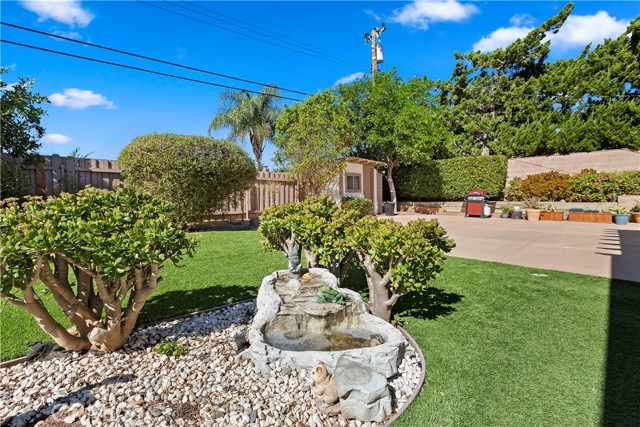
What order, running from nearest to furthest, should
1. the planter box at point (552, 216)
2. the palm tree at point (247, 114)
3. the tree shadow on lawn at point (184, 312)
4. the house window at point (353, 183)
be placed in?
the tree shadow on lawn at point (184, 312) < the planter box at point (552, 216) < the house window at point (353, 183) < the palm tree at point (247, 114)

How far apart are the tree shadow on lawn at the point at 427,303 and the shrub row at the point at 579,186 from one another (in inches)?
537

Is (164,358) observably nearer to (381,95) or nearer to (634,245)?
(634,245)

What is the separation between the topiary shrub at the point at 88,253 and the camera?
189cm

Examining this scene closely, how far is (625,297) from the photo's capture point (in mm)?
3889

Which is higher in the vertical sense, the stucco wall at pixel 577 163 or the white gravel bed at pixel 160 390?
the stucco wall at pixel 577 163

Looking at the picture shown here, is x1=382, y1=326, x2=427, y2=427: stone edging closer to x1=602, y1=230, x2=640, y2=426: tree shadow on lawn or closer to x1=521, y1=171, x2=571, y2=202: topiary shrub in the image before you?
x1=602, y1=230, x2=640, y2=426: tree shadow on lawn

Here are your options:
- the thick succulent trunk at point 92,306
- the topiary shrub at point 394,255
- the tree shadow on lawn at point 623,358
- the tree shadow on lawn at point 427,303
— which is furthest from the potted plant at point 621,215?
the thick succulent trunk at point 92,306

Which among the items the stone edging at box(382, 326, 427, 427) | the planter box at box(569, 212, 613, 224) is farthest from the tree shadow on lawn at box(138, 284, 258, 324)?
the planter box at box(569, 212, 613, 224)

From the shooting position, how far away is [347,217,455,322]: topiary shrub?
113 inches

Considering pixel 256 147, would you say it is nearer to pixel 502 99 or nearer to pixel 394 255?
pixel 502 99

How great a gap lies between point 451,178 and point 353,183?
19.0 feet

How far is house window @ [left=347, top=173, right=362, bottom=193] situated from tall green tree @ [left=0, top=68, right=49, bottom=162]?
1180 centimetres

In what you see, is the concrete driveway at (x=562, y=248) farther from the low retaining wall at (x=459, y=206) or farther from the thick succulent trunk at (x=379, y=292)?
the low retaining wall at (x=459, y=206)

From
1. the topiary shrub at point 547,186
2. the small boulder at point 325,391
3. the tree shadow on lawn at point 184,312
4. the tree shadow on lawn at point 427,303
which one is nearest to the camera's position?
the small boulder at point 325,391
